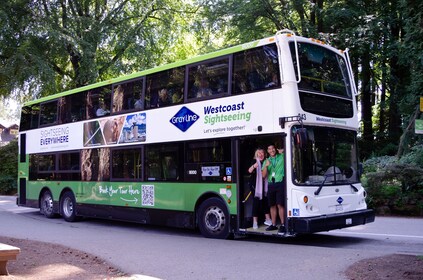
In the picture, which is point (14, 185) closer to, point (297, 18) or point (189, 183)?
point (297, 18)

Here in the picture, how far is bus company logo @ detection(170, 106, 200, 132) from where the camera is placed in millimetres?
11992

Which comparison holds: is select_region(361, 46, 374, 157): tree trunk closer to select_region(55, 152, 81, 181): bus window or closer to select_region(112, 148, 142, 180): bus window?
select_region(112, 148, 142, 180): bus window

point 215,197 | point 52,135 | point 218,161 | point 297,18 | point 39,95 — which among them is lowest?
point 215,197

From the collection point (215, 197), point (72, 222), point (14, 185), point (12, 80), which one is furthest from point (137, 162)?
point (14, 185)

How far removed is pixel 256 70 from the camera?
10727 mm

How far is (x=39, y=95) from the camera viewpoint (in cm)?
2725

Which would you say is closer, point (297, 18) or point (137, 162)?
point (137, 162)

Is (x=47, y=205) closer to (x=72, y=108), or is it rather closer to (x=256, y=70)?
(x=72, y=108)

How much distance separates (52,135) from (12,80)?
10469 millimetres

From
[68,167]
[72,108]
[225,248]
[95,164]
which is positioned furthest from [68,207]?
[225,248]

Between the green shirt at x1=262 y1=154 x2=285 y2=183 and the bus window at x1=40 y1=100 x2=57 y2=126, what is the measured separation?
32.0 ft

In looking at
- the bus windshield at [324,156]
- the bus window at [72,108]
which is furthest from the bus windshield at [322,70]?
the bus window at [72,108]

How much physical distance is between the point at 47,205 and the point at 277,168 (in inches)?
428

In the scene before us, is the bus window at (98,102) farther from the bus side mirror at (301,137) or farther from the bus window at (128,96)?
the bus side mirror at (301,137)
